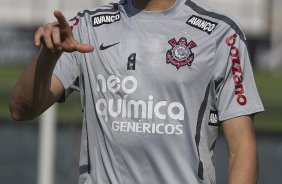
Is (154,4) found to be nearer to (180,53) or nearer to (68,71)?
(180,53)

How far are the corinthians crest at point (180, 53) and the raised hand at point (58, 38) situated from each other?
0.38 m

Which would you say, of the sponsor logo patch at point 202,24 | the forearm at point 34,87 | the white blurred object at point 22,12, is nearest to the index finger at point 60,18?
the forearm at point 34,87

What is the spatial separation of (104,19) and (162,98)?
1.24ft

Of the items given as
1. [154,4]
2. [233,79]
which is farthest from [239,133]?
[154,4]

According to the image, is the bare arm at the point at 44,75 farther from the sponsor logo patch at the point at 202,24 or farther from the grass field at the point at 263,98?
the grass field at the point at 263,98

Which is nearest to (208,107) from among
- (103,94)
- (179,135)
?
(179,135)

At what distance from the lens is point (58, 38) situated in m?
2.94

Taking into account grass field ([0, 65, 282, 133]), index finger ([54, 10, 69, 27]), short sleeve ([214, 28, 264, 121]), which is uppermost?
index finger ([54, 10, 69, 27])

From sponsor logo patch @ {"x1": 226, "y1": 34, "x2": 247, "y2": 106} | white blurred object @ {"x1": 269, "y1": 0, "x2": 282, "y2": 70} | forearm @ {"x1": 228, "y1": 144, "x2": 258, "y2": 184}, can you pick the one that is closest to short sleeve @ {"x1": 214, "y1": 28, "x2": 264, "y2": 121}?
sponsor logo patch @ {"x1": 226, "y1": 34, "x2": 247, "y2": 106}

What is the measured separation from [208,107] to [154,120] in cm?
19

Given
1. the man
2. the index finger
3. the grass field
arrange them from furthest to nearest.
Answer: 1. the grass field
2. the man
3. the index finger

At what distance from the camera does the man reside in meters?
3.21

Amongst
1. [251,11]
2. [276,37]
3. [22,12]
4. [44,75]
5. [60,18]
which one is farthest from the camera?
[22,12]

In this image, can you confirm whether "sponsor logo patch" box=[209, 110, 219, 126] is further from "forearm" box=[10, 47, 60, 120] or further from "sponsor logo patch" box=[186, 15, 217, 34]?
"forearm" box=[10, 47, 60, 120]
